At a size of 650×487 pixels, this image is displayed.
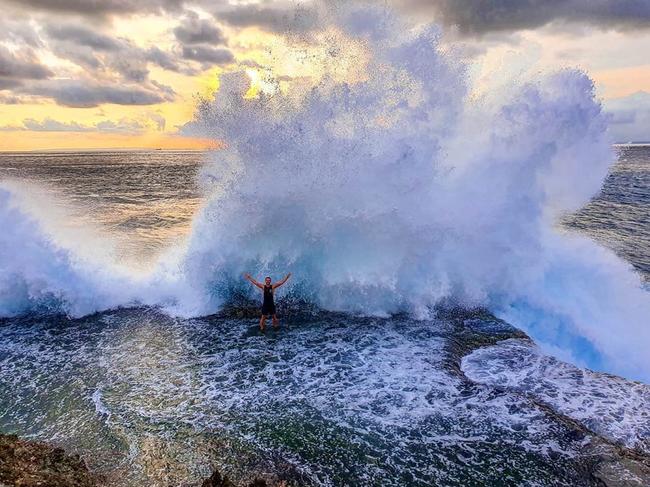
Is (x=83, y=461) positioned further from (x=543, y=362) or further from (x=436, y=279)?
(x=436, y=279)

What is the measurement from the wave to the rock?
21.8 ft

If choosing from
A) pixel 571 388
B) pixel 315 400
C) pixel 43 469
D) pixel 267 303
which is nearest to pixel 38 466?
pixel 43 469

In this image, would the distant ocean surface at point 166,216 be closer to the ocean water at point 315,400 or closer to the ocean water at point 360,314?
the ocean water at point 360,314

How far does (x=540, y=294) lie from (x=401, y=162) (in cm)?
637

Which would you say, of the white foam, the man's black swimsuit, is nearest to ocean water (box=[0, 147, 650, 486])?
the white foam

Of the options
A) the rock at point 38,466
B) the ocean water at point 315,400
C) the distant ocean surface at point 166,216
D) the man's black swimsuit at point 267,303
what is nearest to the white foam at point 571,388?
the ocean water at point 315,400

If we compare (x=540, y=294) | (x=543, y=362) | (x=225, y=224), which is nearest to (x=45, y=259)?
(x=225, y=224)

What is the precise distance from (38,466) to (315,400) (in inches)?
180

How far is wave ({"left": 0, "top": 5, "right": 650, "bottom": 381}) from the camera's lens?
13.6 m

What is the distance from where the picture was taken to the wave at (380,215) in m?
13.6

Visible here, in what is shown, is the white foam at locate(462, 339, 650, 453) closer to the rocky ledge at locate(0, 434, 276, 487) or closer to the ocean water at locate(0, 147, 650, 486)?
the ocean water at locate(0, 147, 650, 486)

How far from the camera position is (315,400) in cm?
845

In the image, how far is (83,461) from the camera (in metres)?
6.57

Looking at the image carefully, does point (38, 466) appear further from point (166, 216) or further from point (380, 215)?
point (166, 216)
